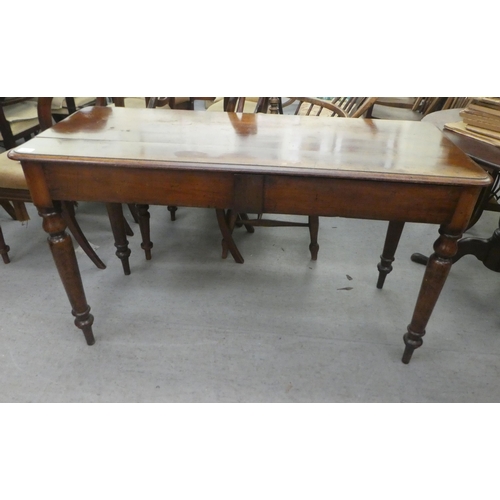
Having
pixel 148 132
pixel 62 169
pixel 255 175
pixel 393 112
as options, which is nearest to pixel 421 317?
pixel 255 175

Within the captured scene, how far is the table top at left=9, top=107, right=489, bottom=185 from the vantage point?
990 mm

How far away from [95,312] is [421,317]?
1.27 m

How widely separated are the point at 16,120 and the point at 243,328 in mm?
2042

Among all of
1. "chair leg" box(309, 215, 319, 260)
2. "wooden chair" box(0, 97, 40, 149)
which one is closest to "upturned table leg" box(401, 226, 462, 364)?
"chair leg" box(309, 215, 319, 260)

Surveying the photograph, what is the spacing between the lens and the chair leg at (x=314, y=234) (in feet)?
6.14

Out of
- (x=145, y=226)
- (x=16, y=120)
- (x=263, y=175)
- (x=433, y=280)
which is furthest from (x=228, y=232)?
A: (x=16, y=120)

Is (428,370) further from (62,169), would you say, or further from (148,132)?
(62,169)

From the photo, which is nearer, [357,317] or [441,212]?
[441,212]

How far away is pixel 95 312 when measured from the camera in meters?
1.60

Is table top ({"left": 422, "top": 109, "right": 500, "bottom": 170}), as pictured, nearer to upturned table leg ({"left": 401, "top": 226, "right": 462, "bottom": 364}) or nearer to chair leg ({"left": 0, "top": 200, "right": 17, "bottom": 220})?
upturned table leg ({"left": 401, "top": 226, "right": 462, "bottom": 364})

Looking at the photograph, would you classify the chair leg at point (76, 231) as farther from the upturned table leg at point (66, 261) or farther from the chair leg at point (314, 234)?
the chair leg at point (314, 234)
